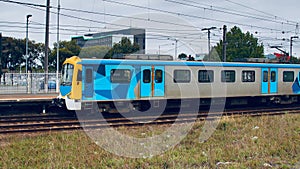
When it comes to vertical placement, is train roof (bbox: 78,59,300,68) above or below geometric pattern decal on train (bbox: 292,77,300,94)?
above

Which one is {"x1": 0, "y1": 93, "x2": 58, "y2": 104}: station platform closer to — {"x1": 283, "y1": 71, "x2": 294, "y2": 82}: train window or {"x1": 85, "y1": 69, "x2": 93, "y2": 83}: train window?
{"x1": 85, "y1": 69, "x2": 93, "y2": 83}: train window

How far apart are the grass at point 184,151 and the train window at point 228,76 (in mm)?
7188

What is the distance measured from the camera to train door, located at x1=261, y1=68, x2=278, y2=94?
20922 mm

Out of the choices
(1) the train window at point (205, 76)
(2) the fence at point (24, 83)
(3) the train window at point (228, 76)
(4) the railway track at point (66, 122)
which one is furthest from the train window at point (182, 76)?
(2) the fence at point (24, 83)

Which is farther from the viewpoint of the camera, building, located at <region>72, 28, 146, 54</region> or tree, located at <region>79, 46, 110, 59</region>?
building, located at <region>72, 28, 146, 54</region>

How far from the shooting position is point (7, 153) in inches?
354

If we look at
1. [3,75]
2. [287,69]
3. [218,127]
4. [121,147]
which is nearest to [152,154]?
[121,147]

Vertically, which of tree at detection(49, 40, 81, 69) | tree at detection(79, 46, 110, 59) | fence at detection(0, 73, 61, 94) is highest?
tree at detection(49, 40, 81, 69)

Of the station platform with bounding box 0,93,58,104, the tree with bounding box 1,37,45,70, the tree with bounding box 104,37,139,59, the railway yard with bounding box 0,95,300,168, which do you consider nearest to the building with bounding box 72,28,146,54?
the tree with bounding box 104,37,139,59

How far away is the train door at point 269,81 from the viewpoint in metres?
20.9

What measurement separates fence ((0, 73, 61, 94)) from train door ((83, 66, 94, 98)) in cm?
1163

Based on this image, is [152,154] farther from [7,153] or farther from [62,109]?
[62,109]

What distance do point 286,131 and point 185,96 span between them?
7.25 m

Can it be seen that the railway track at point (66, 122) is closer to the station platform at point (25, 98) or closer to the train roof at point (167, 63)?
the station platform at point (25, 98)
